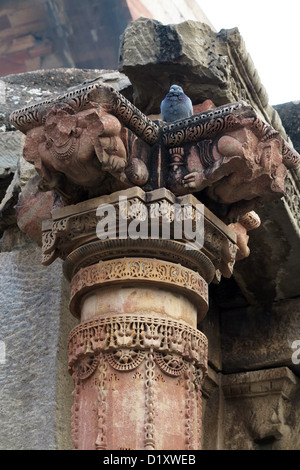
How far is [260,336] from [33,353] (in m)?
1.84

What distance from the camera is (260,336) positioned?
20.0 ft

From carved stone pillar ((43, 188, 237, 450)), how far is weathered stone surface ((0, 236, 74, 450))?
2.34ft

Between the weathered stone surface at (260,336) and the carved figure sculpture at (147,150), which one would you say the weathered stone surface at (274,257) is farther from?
the carved figure sculpture at (147,150)

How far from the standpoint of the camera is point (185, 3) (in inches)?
808

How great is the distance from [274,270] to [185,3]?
1578 centimetres

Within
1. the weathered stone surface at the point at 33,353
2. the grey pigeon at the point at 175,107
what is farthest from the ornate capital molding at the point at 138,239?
the weathered stone surface at the point at 33,353

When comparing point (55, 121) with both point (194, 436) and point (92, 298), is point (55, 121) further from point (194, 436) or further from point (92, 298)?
point (194, 436)

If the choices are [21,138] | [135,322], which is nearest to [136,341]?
[135,322]

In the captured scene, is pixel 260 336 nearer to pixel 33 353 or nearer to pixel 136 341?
pixel 33 353

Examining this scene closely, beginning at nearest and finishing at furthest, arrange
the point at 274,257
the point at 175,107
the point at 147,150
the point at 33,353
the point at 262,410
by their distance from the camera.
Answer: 1. the point at 147,150
2. the point at 175,107
3. the point at 33,353
4. the point at 274,257
5. the point at 262,410

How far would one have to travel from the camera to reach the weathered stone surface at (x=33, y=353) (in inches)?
181

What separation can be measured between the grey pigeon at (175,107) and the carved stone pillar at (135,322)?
1.98 feet

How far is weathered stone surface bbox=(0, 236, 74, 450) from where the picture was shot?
15.1 ft

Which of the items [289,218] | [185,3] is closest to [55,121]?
[289,218]
